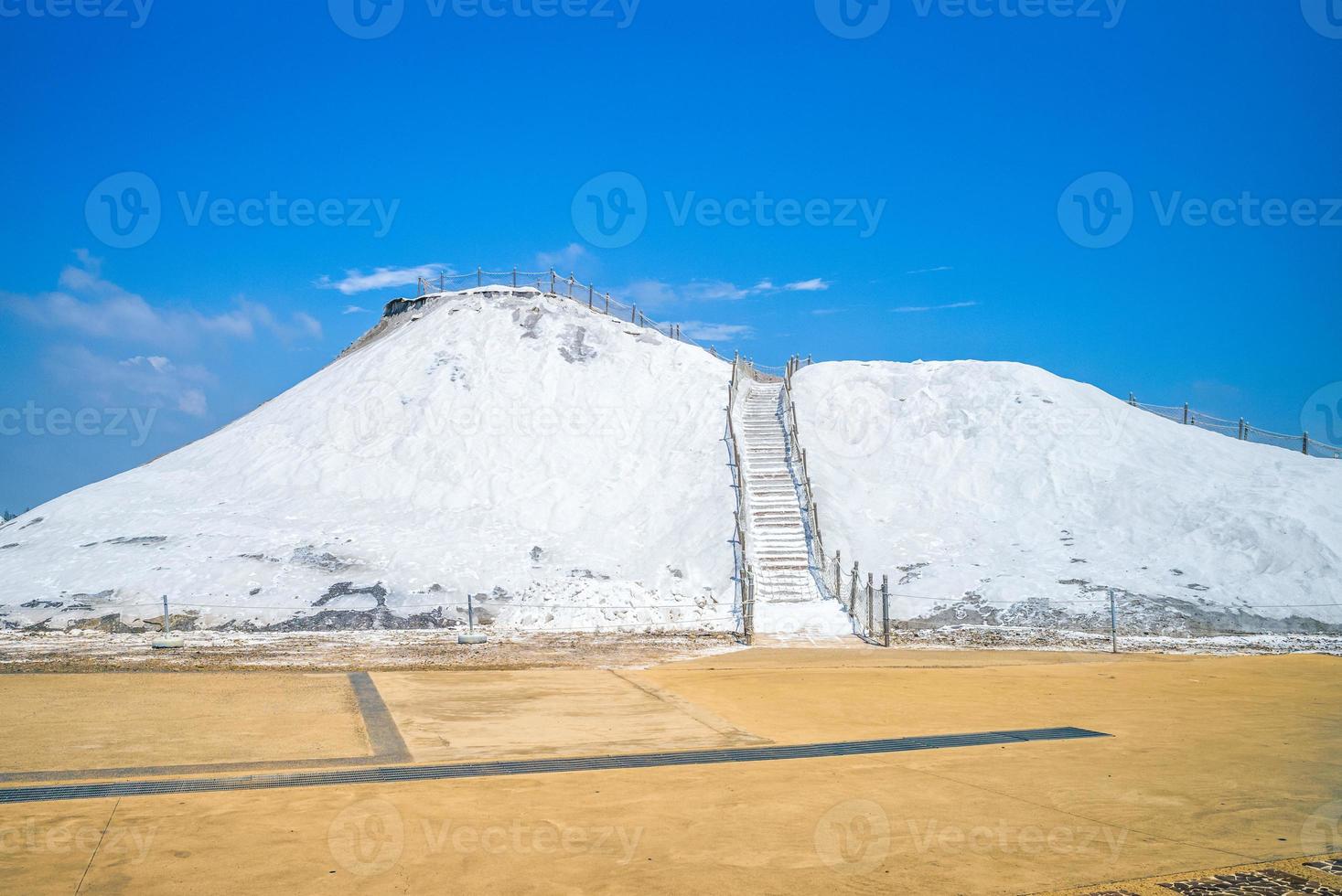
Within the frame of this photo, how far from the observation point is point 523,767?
866 centimetres

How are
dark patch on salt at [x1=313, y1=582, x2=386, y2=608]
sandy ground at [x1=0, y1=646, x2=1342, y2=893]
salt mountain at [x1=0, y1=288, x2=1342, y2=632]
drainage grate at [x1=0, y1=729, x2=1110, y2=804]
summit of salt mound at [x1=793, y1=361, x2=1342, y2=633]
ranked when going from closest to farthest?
sandy ground at [x1=0, y1=646, x2=1342, y2=893], drainage grate at [x1=0, y1=729, x2=1110, y2=804], summit of salt mound at [x1=793, y1=361, x2=1342, y2=633], salt mountain at [x1=0, y1=288, x2=1342, y2=632], dark patch on salt at [x1=313, y1=582, x2=386, y2=608]

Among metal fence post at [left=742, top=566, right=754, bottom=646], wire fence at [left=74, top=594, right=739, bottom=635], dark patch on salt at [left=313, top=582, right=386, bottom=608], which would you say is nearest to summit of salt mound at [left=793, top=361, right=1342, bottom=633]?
metal fence post at [left=742, top=566, right=754, bottom=646]

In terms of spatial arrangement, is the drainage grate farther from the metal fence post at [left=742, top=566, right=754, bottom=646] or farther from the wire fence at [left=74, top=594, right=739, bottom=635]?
the wire fence at [left=74, top=594, right=739, bottom=635]

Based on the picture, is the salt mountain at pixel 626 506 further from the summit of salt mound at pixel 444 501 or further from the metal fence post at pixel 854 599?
the metal fence post at pixel 854 599

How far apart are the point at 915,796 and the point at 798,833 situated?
1.42 m

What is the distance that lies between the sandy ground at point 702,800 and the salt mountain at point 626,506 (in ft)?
32.0

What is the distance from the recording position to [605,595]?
23.9m

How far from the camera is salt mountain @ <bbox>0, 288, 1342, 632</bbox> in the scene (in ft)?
74.5

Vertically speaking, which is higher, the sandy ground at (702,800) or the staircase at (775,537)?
the staircase at (775,537)

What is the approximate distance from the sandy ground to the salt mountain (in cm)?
974

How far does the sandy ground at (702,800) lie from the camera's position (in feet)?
19.3

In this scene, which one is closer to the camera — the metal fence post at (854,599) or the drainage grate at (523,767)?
the drainage grate at (523,767)

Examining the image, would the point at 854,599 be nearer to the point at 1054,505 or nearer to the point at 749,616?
the point at 749,616

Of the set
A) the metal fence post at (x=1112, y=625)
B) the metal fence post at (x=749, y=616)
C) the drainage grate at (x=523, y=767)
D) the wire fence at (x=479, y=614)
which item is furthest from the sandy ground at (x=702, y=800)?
the wire fence at (x=479, y=614)
